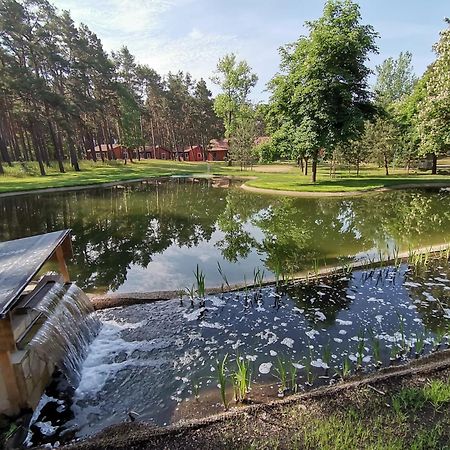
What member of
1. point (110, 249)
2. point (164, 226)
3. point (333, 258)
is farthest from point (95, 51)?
point (333, 258)

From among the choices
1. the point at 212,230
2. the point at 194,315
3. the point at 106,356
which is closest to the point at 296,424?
the point at 106,356

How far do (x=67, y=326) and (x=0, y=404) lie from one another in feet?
4.78

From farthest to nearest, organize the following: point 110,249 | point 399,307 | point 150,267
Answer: point 110,249, point 150,267, point 399,307

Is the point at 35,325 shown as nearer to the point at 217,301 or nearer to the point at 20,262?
the point at 20,262

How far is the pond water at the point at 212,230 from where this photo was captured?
8820 millimetres

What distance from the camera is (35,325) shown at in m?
4.49

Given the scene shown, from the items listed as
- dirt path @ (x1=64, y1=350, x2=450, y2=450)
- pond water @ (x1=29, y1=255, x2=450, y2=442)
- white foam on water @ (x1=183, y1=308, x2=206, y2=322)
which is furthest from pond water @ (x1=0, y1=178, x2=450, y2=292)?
dirt path @ (x1=64, y1=350, x2=450, y2=450)

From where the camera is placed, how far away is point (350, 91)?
23094mm

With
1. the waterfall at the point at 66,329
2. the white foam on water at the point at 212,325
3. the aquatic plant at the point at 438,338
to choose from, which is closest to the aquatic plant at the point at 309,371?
the white foam on water at the point at 212,325

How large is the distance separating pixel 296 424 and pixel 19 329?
3.45 m

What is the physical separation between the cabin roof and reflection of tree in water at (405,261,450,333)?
595 centimetres

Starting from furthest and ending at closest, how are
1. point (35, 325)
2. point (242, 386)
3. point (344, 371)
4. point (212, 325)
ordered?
point (212, 325), point (35, 325), point (344, 371), point (242, 386)

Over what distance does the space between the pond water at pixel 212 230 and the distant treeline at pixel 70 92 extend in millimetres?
11302

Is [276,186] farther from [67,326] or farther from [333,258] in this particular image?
[67,326]
